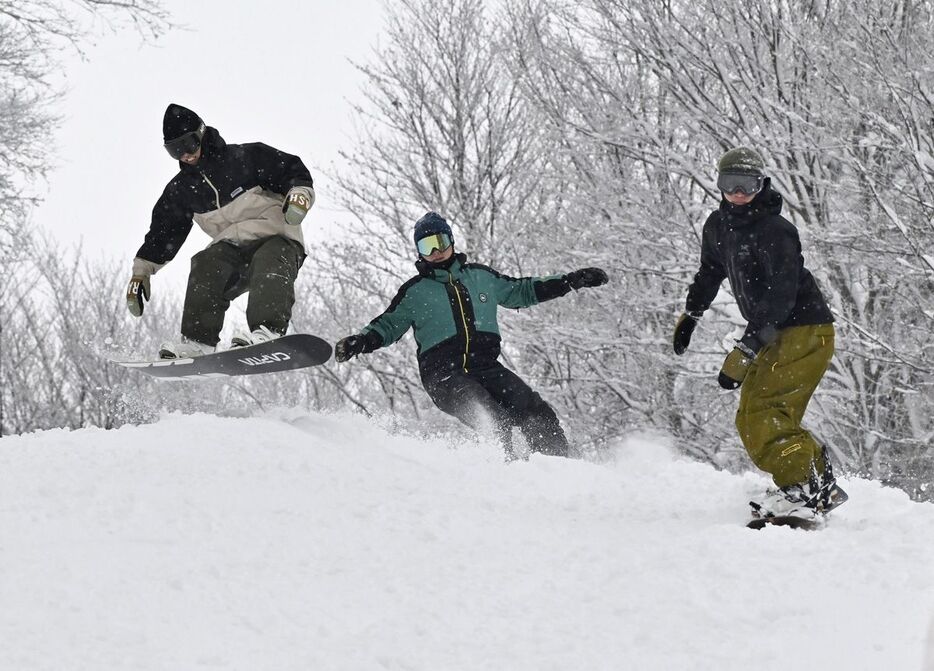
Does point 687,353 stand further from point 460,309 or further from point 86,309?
point 86,309

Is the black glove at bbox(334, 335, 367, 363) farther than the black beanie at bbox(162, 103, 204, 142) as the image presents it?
No

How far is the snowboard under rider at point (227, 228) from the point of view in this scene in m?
5.42

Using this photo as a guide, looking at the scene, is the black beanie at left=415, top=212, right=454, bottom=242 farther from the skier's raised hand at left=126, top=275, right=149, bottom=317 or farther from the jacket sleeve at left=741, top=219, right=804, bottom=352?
the jacket sleeve at left=741, top=219, right=804, bottom=352

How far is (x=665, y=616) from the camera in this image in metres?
2.50

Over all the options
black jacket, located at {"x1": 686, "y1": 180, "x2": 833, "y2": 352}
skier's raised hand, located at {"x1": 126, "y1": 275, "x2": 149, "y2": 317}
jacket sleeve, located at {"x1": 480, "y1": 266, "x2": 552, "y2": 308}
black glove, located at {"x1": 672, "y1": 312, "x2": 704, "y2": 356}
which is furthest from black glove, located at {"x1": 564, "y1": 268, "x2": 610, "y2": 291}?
skier's raised hand, located at {"x1": 126, "y1": 275, "x2": 149, "y2": 317}

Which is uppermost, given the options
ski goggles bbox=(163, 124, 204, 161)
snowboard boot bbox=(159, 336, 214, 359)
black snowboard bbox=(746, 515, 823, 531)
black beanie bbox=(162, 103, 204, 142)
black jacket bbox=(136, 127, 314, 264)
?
black beanie bbox=(162, 103, 204, 142)

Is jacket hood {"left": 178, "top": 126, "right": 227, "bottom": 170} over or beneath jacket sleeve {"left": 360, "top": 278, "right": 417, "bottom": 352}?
over

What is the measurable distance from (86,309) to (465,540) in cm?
2004

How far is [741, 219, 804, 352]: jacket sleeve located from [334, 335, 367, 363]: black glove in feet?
7.66

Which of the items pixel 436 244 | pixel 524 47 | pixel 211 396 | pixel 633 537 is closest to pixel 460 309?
pixel 436 244

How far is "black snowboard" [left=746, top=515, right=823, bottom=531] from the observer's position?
11.6ft

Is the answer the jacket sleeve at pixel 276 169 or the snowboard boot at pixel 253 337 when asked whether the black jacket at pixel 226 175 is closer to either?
the jacket sleeve at pixel 276 169

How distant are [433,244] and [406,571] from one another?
3.07 meters

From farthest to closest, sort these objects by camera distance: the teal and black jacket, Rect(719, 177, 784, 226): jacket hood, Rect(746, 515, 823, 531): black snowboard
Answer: the teal and black jacket
Rect(719, 177, 784, 226): jacket hood
Rect(746, 515, 823, 531): black snowboard
